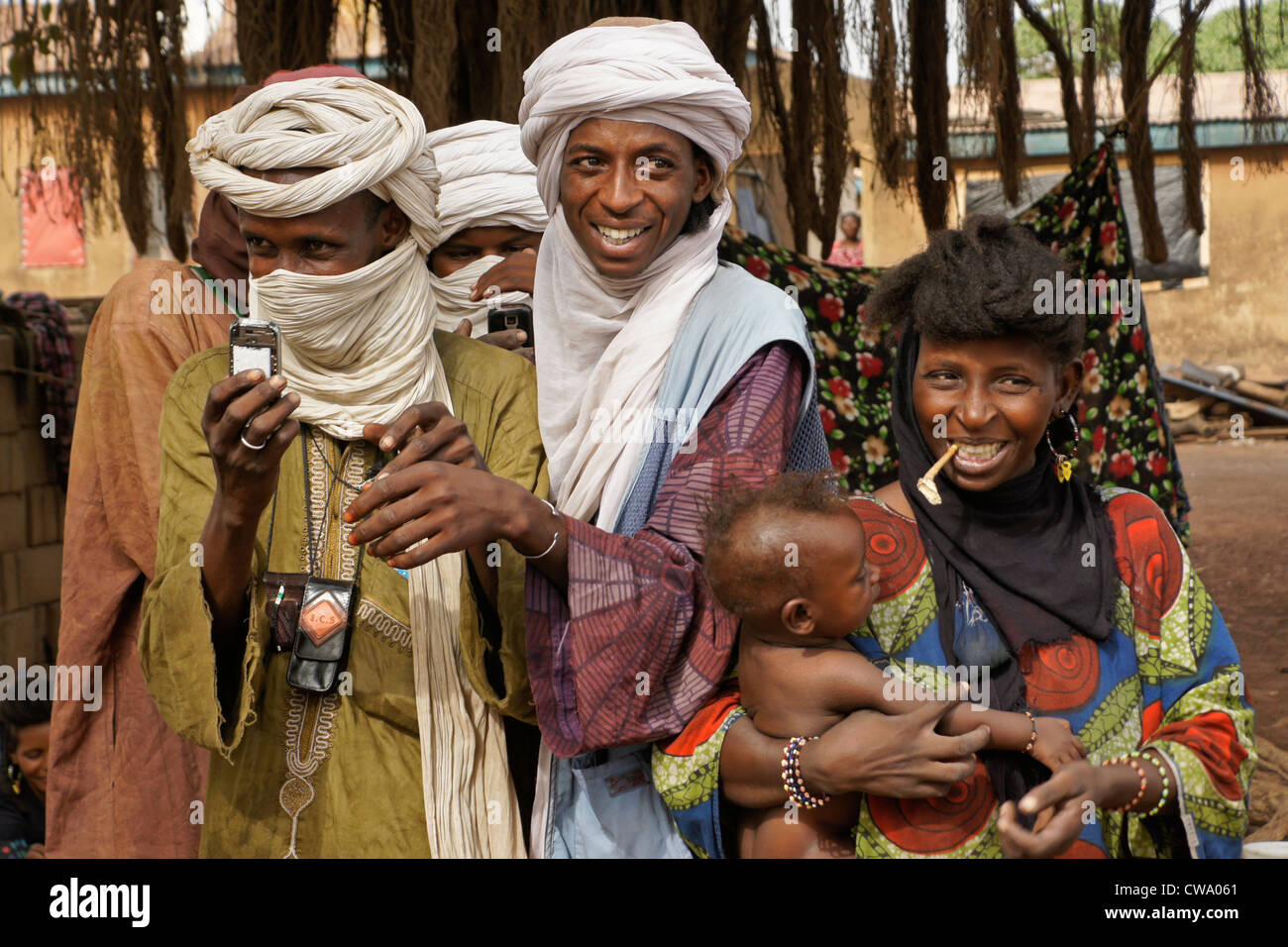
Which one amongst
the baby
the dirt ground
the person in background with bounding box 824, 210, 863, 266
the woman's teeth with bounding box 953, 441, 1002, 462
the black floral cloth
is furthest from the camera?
the person in background with bounding box 824, 210, 863, 266

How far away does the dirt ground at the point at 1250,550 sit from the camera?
248 inches

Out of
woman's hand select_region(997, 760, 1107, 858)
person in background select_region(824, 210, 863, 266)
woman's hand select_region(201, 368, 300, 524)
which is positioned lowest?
woman's hand select_region(997, 760, 1107, 858)

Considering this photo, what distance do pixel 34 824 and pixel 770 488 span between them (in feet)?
11.7

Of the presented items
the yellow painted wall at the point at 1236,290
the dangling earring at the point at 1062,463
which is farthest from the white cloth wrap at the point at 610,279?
the yellow painted wall at the point at 1236,290

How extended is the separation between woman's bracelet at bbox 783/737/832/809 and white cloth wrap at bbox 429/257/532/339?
4.43ft

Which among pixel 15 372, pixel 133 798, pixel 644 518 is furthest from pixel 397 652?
pixel 15 372

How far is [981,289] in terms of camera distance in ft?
7.66

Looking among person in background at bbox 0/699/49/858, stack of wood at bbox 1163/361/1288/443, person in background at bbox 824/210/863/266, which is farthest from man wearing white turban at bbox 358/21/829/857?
stack of wood at bbox 1163/361/1288/443

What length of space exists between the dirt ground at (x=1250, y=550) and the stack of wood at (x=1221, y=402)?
43cm

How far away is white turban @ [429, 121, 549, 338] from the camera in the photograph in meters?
3.39

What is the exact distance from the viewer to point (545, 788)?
241 cm

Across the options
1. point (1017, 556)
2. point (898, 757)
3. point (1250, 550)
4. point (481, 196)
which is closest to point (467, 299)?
point (481, 196)

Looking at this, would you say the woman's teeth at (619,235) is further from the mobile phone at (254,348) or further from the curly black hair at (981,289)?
the mobile phone at (254,348)

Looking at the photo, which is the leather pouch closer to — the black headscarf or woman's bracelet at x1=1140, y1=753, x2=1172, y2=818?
the black headscarf
